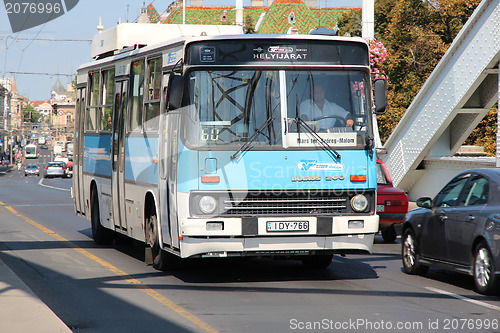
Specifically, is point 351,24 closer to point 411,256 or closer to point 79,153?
point 79,153

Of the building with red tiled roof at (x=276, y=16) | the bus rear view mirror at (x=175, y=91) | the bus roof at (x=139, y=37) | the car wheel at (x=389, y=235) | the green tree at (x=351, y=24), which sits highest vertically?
the building with red tiled roof at (x=276, y=16)

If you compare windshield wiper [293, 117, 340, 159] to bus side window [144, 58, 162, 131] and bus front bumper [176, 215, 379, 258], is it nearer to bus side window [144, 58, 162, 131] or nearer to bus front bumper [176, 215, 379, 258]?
bus front bumper [176, 215, 379, 258]

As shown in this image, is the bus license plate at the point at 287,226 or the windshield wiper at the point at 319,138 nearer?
the bus license plate at the point at 287,226

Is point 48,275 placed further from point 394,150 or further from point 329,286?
point 394,150

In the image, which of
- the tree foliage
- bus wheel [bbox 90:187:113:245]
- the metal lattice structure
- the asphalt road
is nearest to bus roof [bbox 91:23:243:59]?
bus wheel [bbox 90:187:113:245]

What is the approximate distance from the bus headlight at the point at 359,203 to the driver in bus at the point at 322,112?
0.91 metres

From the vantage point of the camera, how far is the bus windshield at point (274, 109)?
10.5m

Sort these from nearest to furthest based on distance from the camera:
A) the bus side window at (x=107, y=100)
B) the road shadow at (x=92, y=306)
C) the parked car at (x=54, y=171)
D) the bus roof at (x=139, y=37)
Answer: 1. the road shadow at (x=92, y=306)
2. the bus roof at (x=139, y=37)
3. the bus side window at (x=107, y=100)
4. the parked car at (x=54, y=171)

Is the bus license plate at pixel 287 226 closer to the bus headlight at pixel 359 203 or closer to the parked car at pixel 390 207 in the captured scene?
the bus headlight at pixel 359 203

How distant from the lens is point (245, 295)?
991 centimetres

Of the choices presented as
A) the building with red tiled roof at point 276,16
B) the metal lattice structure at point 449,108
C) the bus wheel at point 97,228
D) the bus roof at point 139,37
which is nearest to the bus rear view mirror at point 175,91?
the bus roof at point 139,37

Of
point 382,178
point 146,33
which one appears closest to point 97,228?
point 146,33

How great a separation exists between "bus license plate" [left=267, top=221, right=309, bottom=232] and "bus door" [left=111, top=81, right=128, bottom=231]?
381 centimetres

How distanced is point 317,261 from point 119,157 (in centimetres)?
362
